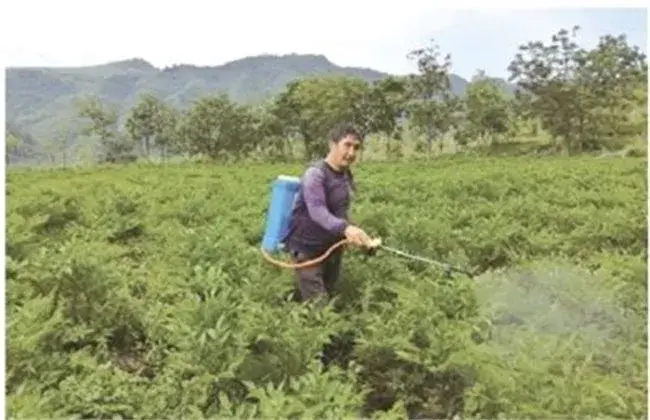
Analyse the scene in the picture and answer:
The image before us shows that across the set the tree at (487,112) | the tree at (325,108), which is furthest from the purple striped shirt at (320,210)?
the tree at (487,112)

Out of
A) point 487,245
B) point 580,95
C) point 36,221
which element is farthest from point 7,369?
point 580,95

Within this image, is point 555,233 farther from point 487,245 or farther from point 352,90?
point 352,90

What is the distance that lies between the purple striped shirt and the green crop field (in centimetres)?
38

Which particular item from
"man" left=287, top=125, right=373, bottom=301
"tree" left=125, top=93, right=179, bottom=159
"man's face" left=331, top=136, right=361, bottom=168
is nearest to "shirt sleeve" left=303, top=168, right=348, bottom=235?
"man" left=287, top=125, right=373, bottom=301

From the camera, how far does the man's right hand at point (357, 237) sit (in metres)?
4.69

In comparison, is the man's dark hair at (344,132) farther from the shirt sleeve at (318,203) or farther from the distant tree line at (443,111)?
the distant tree line at (443,111)

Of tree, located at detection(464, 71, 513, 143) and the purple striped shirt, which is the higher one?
the purple striped shirt

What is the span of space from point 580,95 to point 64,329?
37164 mm

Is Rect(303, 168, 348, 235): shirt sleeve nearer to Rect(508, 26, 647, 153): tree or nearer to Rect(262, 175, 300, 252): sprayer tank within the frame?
Rect(262, 175, 300, 252): sprayer tank

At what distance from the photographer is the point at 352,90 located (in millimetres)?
30047

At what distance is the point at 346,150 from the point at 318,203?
0.31 metres

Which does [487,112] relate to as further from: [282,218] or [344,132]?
[344,132]

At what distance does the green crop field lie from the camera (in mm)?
4016

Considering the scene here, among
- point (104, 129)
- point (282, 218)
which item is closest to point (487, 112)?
point (104, 129)
